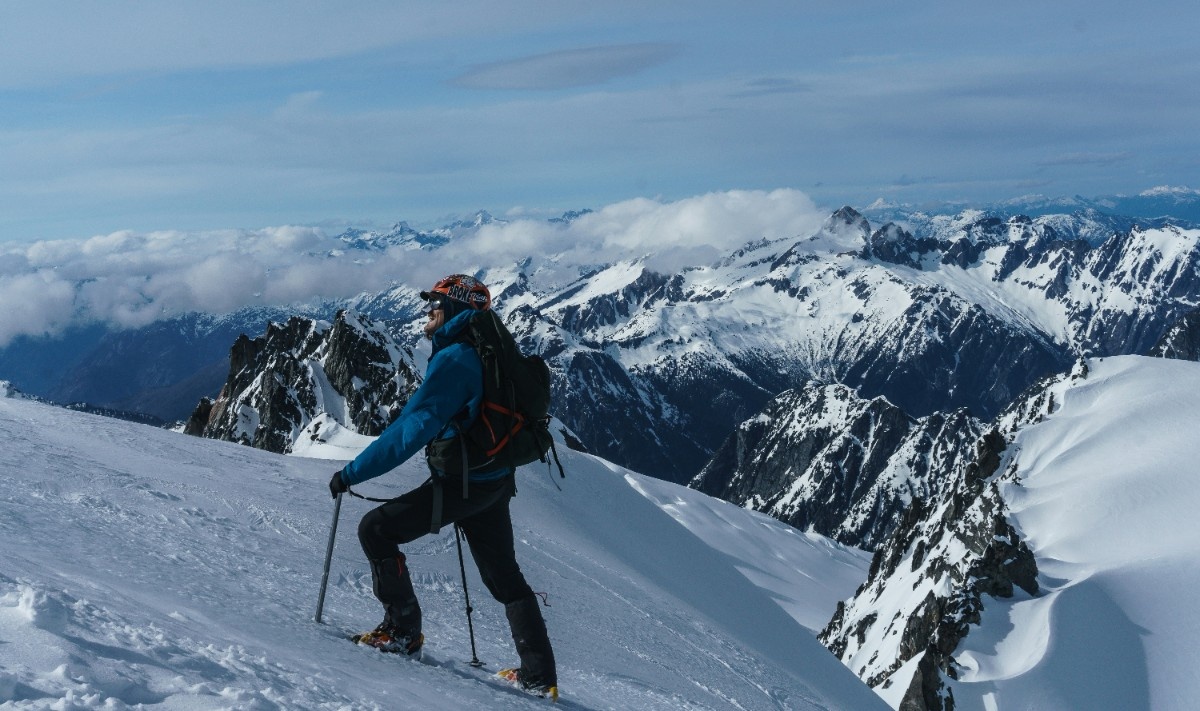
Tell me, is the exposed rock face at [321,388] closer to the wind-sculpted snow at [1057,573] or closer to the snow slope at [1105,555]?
the wind-sculpted snow at [1057,573]

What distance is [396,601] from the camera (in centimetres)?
826

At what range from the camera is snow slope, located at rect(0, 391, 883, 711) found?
20.3ft

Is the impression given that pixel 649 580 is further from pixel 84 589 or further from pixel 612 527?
pixel 84 589

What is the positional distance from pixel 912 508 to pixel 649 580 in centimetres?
11311

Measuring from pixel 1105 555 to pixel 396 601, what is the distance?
99.9 metres

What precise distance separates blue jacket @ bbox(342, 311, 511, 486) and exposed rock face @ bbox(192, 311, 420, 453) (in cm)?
7142

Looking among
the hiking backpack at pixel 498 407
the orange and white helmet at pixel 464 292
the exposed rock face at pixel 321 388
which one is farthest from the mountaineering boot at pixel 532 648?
the exposed rock face at pixel 321 388

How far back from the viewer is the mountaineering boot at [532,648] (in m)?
8.55

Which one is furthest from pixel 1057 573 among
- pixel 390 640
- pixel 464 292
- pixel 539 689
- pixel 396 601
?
pixel 464 292

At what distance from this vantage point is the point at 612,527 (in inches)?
865

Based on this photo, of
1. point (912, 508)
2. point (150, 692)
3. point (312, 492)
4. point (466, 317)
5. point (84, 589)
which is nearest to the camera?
point (150, 692)

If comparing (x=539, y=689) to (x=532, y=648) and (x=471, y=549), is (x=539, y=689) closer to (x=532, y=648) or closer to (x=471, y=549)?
(x=532, y=648)

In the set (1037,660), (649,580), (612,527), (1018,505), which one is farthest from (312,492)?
(1018,505)

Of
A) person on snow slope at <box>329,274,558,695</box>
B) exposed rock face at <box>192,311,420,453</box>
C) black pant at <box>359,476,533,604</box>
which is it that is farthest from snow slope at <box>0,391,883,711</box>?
exposed rock face at <box>192,311,420,453</box>
